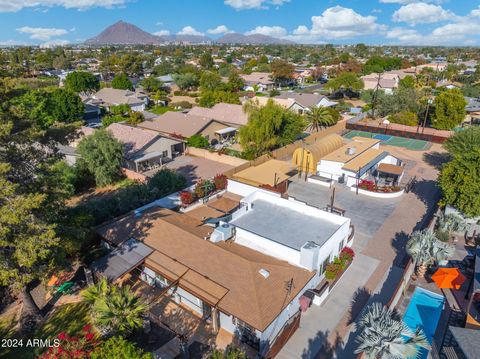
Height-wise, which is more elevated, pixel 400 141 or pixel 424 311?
pixel 400 141

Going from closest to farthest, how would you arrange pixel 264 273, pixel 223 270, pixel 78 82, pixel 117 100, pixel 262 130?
pixel 264 273 < pixel 223 270 < pixel 262 130 < pixel 117 100 < pixel 78 82

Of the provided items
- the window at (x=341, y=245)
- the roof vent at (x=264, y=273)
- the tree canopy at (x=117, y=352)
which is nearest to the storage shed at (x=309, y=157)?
the window at (x=341, y=245)

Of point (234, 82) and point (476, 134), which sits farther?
point (234, 82)

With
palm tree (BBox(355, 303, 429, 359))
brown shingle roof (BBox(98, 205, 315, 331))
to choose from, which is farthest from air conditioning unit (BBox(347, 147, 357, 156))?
palm tree (BBox(355, 303, 429, 359))

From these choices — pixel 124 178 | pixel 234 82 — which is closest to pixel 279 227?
pixel 124 178

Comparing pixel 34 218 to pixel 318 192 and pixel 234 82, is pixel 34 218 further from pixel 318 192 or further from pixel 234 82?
pixel 234 82

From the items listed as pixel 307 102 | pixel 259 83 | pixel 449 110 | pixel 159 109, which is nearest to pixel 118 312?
pixel 449 110

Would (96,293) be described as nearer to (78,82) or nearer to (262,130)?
(262,130)
